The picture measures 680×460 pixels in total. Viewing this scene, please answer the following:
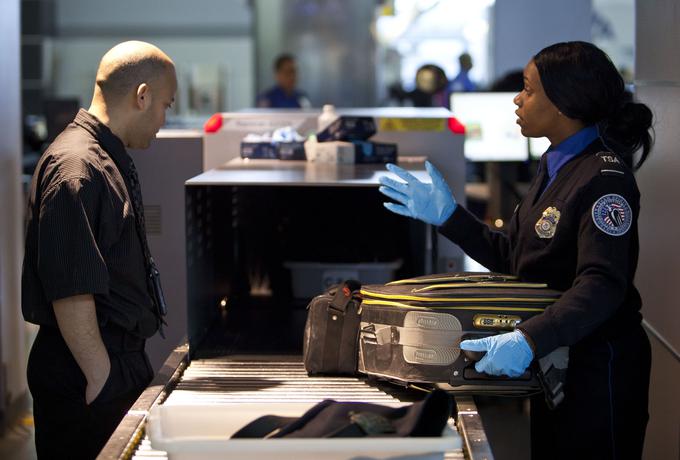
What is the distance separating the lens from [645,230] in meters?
3.49

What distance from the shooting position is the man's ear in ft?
8.43

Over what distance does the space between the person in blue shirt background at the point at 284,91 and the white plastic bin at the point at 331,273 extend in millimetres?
6483

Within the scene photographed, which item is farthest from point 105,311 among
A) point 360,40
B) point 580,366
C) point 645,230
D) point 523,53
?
point 360,40

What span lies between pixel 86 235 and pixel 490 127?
Result: 155 inches

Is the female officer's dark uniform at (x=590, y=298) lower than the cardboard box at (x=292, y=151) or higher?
lower

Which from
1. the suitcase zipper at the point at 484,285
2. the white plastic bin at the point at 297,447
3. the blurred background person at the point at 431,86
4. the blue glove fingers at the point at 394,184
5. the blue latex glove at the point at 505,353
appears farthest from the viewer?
the blurred background person at the point at 431,86

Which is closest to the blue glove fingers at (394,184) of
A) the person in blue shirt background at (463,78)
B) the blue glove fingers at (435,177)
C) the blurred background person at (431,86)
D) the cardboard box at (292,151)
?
the blue glove fingers at (435,177)

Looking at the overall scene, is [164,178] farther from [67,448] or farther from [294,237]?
[67,448]

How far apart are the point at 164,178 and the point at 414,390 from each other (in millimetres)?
1605

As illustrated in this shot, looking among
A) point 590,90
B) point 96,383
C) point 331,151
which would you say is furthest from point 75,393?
point 590,90

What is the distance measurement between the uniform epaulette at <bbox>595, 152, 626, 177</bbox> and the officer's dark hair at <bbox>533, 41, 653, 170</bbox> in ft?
0.32

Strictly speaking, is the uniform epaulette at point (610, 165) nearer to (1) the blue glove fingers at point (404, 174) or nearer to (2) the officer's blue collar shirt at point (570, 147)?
(2) the officer's blue collar shirt at point (570, 147)

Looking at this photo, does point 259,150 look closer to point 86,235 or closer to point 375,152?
point 375,152

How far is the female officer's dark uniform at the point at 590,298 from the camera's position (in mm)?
2289
